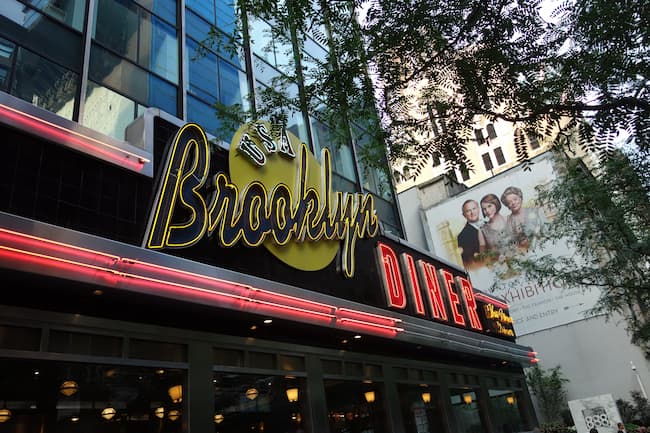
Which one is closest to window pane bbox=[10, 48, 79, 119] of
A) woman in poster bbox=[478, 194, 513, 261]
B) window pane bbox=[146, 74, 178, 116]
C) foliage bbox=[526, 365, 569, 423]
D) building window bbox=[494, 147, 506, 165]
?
window pane bbox=[146, 74, 178, 116]

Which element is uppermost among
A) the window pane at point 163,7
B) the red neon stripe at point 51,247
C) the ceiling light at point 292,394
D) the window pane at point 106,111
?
the window pane at point 163,7

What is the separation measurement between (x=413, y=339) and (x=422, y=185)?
32.6 m

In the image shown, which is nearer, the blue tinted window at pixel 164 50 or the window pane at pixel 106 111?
the window pane at pixel 106 111

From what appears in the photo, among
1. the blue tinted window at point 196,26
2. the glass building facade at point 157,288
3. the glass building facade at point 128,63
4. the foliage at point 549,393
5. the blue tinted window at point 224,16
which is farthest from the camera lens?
the foliage at point 549,393

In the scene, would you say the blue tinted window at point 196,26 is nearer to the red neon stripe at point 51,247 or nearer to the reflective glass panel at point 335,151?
the reflective glass panel at point 335,151

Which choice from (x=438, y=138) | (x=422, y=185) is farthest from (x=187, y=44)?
(x=422, y=185)

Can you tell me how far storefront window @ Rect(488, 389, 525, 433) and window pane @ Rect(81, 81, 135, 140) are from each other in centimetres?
1657

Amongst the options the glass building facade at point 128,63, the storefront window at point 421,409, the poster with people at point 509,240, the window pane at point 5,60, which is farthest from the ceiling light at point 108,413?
the poster with people at point 509,240

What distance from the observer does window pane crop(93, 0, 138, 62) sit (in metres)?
13.5

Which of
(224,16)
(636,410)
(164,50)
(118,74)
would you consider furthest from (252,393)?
(636,410)

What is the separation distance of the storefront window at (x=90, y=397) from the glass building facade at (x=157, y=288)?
23mm

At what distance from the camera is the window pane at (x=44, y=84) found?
36.0 ft

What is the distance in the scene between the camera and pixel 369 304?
46.0 feet

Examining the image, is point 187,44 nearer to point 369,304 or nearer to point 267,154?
point 267,154
